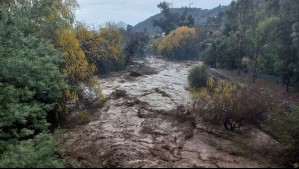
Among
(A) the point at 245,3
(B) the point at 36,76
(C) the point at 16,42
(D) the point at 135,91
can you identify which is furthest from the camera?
(A) the point at 245,3

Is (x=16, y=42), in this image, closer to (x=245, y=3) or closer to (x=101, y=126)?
(x=101, y=126)

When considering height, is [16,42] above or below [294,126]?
above

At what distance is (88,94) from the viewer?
842 inches

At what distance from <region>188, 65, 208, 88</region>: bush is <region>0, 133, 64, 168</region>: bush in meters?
21.8

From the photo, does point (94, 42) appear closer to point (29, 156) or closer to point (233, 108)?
point (233, 108)

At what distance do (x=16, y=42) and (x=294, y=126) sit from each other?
40.6 feet

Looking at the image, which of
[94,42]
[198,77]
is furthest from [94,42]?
[198,77]

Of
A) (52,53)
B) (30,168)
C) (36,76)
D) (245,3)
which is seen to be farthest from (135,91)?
(245,3)

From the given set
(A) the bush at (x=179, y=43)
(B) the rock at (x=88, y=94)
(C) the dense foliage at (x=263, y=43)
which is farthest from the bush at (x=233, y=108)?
(A) the bush at (x=179, y=43)

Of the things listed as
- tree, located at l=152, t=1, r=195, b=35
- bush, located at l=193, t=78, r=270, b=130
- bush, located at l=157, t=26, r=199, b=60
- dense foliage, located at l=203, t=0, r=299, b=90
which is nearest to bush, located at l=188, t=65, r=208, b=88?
dense foliage, located at l=203, t=0, r=299, b=90

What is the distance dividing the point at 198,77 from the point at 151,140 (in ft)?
59.5

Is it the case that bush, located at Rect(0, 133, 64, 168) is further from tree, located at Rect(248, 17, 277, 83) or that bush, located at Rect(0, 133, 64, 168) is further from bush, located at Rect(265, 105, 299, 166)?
tree, located at Rect(248, 17, 277, 83)

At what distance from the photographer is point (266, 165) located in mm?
11680

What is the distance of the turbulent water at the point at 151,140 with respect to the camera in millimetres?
12312
